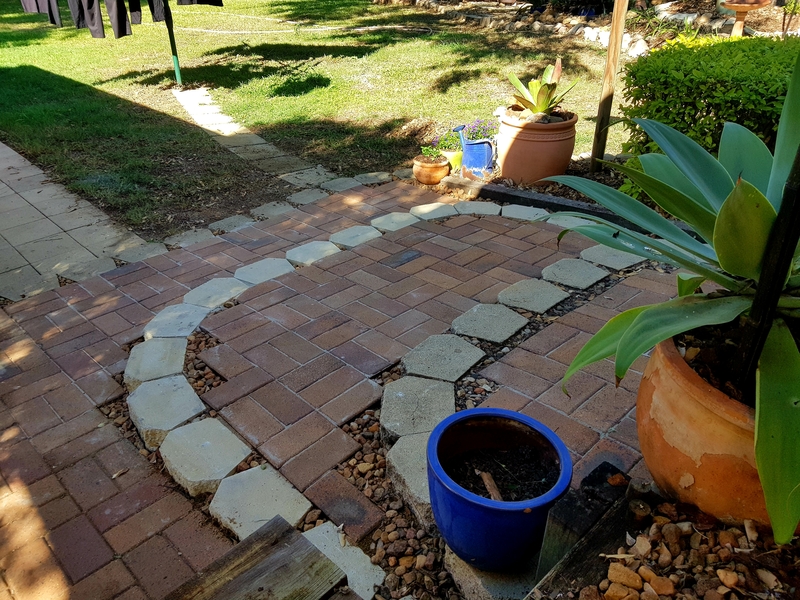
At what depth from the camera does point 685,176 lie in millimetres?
1477

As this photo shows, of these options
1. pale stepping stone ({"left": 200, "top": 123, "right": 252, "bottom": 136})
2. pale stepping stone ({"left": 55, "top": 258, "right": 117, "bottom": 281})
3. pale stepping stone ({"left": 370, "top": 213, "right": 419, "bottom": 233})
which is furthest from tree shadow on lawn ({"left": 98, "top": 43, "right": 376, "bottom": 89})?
pale stepping stone ({"left": 55, "top": 258, "right": 117, "bottom": 281})

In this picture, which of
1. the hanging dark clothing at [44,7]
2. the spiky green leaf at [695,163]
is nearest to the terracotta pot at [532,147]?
the spiky green leaf at [695,163]

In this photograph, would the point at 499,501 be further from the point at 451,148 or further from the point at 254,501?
the point at 451,148

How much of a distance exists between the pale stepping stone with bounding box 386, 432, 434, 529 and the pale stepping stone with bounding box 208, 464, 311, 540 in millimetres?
328

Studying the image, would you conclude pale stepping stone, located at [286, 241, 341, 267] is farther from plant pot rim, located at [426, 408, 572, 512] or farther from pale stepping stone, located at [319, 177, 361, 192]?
plant pot rim, located at [426, 408, 572, 512]

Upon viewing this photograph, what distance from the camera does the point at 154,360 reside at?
8.99 feet

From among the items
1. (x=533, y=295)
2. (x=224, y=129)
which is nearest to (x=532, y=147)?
(x=533, y=295)

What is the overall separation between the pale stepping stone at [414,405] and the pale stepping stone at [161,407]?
0.83 meters

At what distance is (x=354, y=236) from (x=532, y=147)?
1.76m

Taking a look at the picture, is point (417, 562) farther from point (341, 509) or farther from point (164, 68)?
point (164, 68)

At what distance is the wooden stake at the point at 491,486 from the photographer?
1.48m

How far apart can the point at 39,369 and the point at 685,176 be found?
2942mm

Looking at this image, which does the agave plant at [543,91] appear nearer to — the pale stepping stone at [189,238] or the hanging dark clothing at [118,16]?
the pale stepping stone at [189,238]

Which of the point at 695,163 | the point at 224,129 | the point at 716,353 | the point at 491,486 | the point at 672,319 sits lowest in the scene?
the point at 491,486
